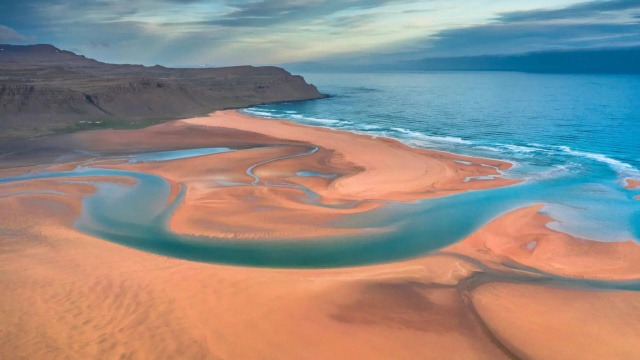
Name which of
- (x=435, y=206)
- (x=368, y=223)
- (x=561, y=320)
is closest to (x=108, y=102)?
(x=368, y=223)

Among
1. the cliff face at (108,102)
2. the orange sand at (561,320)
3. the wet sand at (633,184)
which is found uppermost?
the cliff face at (108,102)

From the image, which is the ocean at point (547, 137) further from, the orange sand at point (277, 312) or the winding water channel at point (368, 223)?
the orange sand at point (277, 312)

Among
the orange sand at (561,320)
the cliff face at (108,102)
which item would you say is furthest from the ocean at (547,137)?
the cliff face at (108,102)

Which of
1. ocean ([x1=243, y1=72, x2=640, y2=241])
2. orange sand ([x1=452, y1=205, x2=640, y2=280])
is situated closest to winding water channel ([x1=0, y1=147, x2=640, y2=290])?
ocean ([x1=243, y1=72, x2=640, y2=241])

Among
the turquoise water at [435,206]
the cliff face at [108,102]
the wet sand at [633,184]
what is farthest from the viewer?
the cliff face at [108,102]

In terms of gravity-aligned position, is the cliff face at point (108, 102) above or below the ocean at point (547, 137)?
above

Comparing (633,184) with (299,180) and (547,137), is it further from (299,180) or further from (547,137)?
(299,180)

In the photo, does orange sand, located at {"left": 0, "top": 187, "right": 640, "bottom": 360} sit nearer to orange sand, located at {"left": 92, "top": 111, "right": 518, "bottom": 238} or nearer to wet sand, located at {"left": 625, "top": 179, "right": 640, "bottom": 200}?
orange sand, located at {"left": 92, "top": 111, "right": 518, "bottom": 238}

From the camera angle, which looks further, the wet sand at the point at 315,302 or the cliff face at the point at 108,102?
the cliff face at the point at 108,102

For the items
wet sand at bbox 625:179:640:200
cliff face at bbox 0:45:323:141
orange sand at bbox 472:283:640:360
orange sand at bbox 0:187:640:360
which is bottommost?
orange sand at bbox 472:283:640:360
